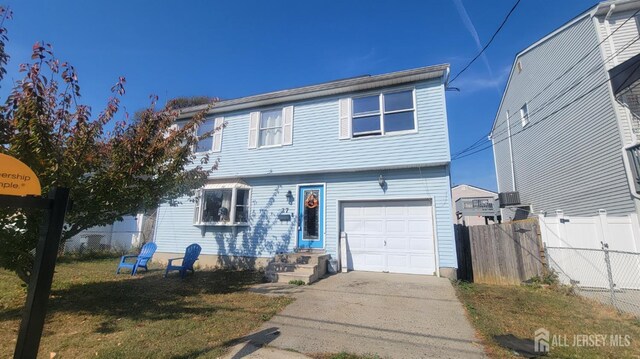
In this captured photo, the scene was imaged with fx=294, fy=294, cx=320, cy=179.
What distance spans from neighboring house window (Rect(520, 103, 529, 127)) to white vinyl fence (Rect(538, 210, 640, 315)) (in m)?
7.95

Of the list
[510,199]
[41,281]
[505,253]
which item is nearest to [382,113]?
[505,253]

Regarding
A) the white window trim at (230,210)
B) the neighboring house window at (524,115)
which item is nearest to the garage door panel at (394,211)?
the white window trim at (230,210)

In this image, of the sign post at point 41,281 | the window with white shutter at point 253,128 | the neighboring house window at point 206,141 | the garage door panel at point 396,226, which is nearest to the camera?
the sign post at point 41,281

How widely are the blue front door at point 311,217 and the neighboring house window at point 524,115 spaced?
11.5 meters

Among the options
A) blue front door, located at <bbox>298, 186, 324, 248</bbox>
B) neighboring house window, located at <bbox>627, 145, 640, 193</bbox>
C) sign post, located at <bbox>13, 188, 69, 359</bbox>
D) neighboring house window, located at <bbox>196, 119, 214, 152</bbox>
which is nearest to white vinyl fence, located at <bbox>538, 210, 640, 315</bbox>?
neighboring house window, located at <bbox>627, 145, 640, 193</bbox>

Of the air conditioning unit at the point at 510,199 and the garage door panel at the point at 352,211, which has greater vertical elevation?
the air conditioning unit at the point at 510,199

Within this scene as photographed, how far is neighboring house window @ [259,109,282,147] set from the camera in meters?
11.0

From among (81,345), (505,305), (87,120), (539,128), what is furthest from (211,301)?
(539,128)

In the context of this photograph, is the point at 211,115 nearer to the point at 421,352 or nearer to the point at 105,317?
the point at 105,317

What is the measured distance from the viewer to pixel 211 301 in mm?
6180

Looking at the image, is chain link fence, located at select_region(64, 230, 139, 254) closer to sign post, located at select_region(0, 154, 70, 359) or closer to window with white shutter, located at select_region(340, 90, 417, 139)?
window with white shutter, located at select_region(340, 90, 417, 139)

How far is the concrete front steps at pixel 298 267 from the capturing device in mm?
7973

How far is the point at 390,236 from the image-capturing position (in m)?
9.20

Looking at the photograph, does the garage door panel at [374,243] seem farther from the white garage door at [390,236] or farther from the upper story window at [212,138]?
the upper story window at [212,138]
